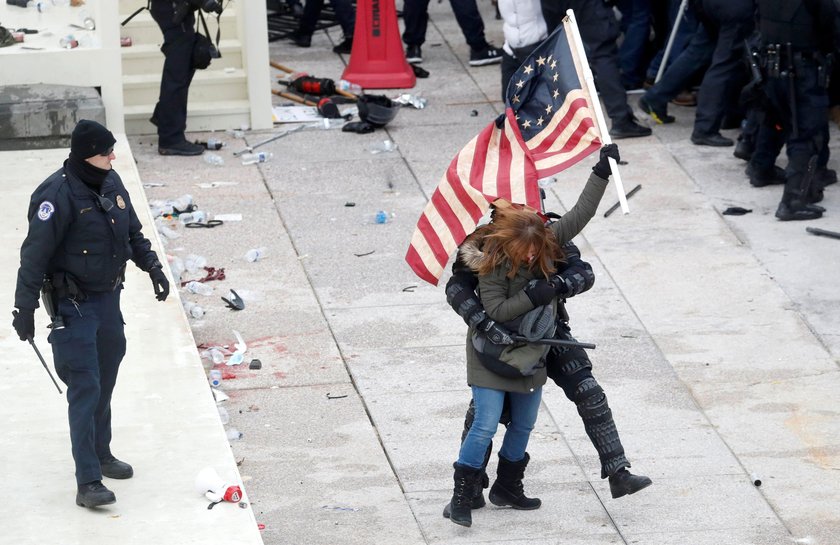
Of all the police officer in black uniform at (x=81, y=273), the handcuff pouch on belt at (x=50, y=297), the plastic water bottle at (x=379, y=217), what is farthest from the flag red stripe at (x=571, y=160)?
the plastic water bottle at (x=379, y=217)

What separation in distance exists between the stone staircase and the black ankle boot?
7214mm

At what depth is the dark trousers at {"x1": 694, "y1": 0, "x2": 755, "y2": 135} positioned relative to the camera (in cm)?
1238

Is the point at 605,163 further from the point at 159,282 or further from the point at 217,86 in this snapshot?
the point at 217,86

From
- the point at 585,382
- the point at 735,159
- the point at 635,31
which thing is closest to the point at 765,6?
the point at 735,159

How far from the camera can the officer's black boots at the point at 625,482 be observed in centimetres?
678

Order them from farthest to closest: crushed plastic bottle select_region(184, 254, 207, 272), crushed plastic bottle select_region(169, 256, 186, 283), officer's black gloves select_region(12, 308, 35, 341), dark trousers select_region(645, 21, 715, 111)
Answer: dark trousers select_region(645, 21, 715, 111), crushed plastic bottle select_region(184, 254, 207, 272), crushed plastic bottle select_region(169, 256, 186, 283), officer's black gloves select_region(12, 308, 35, 341)

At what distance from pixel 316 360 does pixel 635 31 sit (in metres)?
6.68

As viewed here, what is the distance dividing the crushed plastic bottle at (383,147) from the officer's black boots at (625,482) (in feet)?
21.0

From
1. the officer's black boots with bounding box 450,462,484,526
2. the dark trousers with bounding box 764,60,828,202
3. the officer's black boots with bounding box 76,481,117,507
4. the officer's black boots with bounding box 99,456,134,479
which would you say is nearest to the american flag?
the officer's black boots with bounding box 450,462,484,526

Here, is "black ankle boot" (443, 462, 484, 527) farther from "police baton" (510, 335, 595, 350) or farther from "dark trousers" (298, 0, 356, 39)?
"dark trousers" (298, 0, 356, 39)

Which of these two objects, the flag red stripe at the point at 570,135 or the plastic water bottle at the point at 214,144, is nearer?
the flag red stripe at the point at 570,135

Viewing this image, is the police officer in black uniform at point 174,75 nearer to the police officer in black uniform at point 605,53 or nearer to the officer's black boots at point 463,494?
the police officer in black uniform at point 605,53

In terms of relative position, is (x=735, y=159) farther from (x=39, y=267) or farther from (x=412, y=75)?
(x=39, y=267)

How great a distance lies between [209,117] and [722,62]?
453cm
